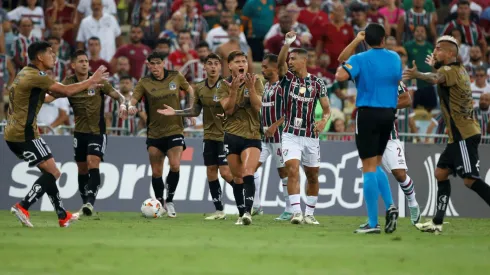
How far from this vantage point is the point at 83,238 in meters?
12.6

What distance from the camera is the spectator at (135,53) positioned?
24.9 meters

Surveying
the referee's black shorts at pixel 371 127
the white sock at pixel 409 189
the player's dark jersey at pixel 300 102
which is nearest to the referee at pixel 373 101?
the referee's black shorts at pixel 371 127

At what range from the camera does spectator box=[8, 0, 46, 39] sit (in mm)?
25203

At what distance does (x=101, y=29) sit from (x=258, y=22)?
4329 millimetres

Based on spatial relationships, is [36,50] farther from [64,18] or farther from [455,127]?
[64,18]

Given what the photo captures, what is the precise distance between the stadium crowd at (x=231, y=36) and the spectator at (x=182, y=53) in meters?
0.02

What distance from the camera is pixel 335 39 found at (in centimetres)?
2669

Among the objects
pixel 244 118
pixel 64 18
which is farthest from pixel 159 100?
pixel 64 18

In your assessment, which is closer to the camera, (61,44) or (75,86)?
(75,86)

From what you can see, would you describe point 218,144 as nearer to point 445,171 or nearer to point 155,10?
point 445,171

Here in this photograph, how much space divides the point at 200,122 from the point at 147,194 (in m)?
2.61

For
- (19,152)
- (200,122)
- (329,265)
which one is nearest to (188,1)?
(200,122)

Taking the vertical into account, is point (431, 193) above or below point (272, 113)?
below

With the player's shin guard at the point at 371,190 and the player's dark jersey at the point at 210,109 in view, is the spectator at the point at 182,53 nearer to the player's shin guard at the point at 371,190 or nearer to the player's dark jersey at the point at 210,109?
the player's dark jersey at the point at 210,109
